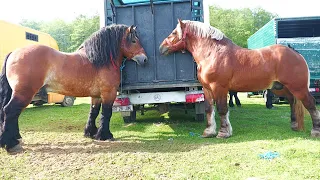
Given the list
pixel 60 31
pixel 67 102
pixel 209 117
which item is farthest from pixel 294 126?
pixel 60 31

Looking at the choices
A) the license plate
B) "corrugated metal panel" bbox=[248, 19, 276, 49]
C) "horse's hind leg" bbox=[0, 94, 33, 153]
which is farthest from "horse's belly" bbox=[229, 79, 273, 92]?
"corrugated metal panel" bbox=[248, 19, 276, 49]

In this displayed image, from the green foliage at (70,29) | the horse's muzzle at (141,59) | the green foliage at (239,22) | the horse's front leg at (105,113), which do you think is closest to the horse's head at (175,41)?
the horse's muzzle at (141,59)

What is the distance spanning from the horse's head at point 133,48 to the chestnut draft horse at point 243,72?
3.03 feet

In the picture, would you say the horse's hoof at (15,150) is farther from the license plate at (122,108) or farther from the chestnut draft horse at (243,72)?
the chestnut draft horse at (243,72)

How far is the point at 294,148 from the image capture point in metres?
4.27

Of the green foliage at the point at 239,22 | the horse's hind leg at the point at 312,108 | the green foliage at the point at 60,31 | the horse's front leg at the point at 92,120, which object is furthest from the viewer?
the green foliage at the point at 60,31

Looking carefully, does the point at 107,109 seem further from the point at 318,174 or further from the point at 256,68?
the point at 318,174

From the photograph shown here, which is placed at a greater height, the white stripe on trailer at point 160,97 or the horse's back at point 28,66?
the horse's back at point 28,66

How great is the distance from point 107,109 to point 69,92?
2.47 ft

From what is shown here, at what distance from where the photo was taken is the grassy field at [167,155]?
3463mm

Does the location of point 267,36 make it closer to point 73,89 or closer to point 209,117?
point 209,117

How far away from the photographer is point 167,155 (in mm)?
4246

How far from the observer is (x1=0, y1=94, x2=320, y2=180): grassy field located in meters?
3.46

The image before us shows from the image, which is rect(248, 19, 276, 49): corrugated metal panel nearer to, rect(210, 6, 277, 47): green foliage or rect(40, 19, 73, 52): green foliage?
rect(210, 6, 277, 47): green foliage
